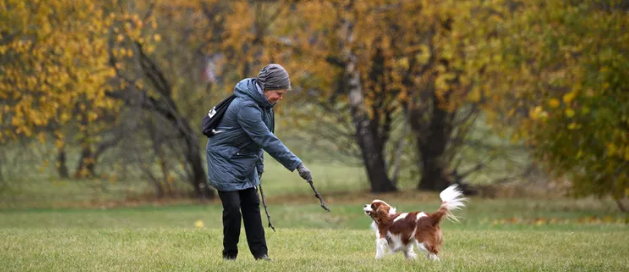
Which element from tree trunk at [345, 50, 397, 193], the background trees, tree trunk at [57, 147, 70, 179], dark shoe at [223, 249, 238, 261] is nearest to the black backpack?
dark shoe at [223, 249, 238, 261]

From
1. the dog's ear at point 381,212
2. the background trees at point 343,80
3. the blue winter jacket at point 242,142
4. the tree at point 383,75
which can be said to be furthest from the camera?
the tree at point 383,75

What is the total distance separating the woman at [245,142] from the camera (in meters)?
7.72

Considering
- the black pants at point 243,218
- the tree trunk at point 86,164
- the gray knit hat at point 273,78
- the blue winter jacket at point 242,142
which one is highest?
the gray knit hat at point 273,78

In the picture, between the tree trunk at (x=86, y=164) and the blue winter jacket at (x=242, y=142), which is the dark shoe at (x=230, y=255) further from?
the tree trunk at (x=86, y=164)

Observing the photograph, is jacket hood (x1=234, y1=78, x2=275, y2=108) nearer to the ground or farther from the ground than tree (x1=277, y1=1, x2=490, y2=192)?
farther from the ground

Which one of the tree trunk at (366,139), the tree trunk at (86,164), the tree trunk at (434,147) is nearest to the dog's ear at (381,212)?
the tree trunk at (86,164)

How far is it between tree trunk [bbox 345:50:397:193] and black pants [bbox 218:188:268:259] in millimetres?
14963

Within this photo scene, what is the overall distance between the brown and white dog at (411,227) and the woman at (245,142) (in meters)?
1.03

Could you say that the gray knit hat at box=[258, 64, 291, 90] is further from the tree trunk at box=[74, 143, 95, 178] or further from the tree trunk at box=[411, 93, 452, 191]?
the tree trunk at box=[411, 93, 452, 191]

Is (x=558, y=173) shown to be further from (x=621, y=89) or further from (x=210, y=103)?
(x=210, y=103)

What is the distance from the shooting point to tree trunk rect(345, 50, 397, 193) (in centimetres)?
2327

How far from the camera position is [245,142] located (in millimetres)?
7922

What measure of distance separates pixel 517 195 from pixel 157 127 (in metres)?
11.1

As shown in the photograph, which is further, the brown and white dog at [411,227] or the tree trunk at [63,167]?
the tree trunk at [63,167]
